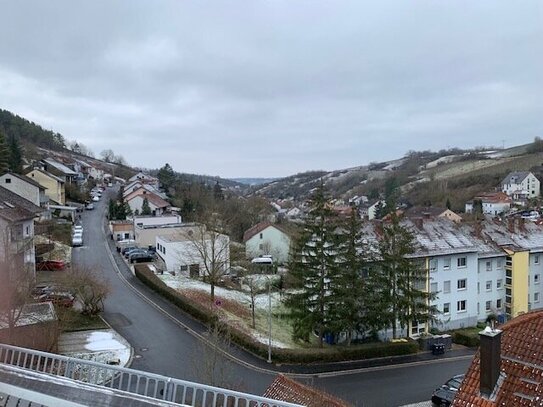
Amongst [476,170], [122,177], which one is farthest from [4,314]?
[476,170]

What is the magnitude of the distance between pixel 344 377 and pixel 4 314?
13.3 meters

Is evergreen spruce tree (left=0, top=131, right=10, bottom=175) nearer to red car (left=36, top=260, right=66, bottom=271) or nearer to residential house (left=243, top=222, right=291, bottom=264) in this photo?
red car (left=36, top=260, right=66, bottom=271)

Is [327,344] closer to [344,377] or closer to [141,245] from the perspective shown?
[344,377]

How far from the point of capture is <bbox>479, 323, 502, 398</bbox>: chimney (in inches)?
434

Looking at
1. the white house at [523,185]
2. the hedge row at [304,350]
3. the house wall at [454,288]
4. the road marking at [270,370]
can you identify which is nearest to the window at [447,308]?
the house wall at [454,288]

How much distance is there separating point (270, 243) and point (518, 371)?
37.8 m

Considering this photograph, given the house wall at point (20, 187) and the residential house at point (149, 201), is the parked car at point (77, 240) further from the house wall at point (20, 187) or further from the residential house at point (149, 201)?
the residential house at point (149, 201)

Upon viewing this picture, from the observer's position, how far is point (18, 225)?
93.4ft

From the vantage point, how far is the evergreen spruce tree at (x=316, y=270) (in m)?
24.9

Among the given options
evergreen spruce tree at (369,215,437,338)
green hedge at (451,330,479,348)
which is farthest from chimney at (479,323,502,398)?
green hedge at (451,330,479,348)

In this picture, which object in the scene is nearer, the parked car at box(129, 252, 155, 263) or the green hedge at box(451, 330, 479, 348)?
the green hedge at box(451, 330, 479, 348)

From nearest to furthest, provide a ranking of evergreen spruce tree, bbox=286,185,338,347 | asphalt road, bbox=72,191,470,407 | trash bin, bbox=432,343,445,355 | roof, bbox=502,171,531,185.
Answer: asphalt road, bbox=72,191,470,407
evergreen spruce tree, bbox=286,185,338,347
trash bin, bbox=432,343,445,355
roof, bbox=502,171,531,185

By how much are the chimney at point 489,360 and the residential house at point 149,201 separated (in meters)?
56.3

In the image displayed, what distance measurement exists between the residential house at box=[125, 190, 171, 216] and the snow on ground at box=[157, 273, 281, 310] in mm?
30671
